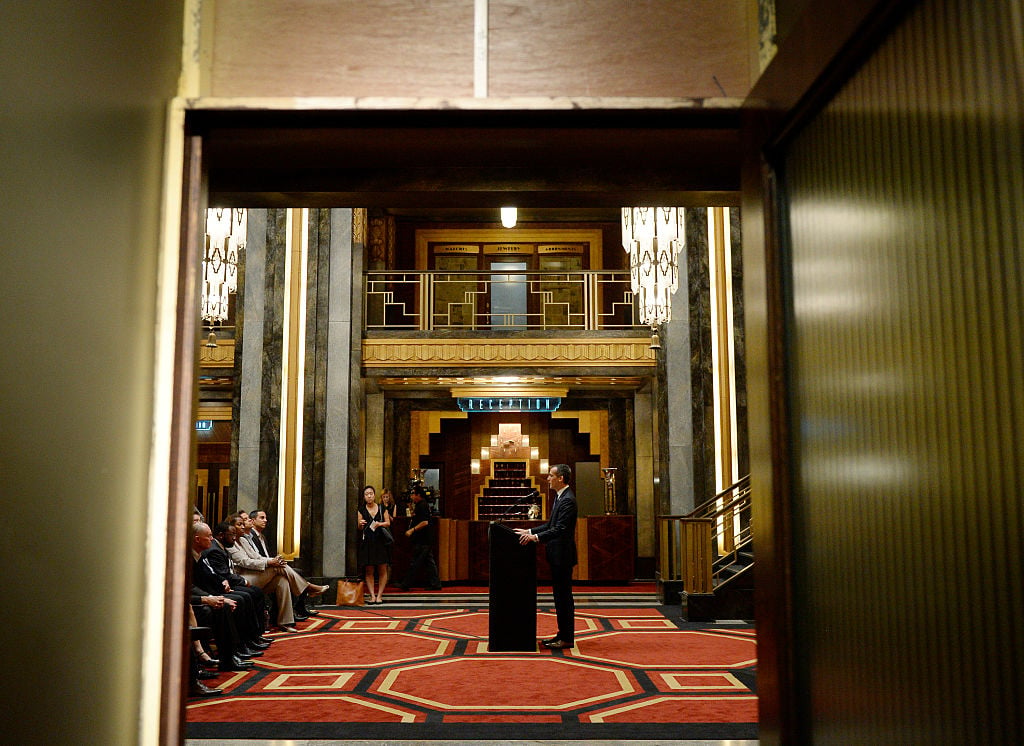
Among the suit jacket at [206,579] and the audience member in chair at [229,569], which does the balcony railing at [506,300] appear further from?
the suit jacket at [206,579]

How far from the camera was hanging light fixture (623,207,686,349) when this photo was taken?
8.36 metres

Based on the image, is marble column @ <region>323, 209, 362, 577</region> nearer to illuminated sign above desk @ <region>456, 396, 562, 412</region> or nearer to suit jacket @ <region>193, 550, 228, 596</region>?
illuminated sign above desk @ <region>456, 396, 562, 412</region>

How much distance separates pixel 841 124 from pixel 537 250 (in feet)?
50.3

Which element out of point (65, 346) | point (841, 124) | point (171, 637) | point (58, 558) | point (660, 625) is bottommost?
point (660, 625)

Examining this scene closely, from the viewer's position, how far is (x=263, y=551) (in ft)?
25.7

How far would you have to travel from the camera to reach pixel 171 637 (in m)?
2.11

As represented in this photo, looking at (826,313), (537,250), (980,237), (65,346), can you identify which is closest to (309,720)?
(65,346)

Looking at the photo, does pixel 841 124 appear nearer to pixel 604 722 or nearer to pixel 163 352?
pixel 163 352

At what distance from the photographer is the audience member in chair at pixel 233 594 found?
591cm

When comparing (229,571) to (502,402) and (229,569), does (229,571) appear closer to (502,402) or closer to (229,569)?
(229,569)

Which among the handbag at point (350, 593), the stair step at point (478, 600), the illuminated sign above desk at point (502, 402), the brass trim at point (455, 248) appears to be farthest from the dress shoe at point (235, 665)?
the brass trim at point (455, 248)

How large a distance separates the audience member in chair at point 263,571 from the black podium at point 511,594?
202 centimetres

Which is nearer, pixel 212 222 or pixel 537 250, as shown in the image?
pixel 212 222

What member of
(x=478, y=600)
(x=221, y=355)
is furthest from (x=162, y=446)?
(x=221, y=355)
